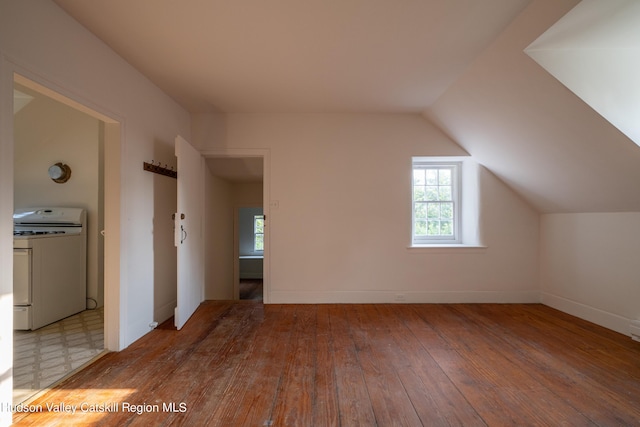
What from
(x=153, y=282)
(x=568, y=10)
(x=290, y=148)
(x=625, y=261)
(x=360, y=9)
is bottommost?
(x=153, y=282)

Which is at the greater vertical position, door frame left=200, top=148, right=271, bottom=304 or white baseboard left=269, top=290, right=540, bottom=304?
door frame left=200, top=148, right=271, bottom=304

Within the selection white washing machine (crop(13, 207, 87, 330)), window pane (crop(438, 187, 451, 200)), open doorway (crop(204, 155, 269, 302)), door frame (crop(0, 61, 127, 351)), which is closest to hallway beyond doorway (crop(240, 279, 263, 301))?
open doorway (crop(204, 155, 269, 302))

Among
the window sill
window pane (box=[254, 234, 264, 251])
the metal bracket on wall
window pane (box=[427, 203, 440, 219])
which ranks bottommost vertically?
window pane (box=[254, 234, 264, 251])

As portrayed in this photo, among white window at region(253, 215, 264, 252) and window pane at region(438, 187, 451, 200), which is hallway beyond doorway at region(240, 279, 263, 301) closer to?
white window at region(253, 215, 264, 252)

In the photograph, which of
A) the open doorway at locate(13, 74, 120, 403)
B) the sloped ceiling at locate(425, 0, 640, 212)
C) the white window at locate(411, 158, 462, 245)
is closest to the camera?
the sloped ceiling at locate(425, 0, 640, 212)

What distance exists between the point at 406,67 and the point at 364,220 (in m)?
1.80

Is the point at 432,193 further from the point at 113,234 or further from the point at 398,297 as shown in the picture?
the point at 113,234

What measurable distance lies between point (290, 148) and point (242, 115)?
76 cm

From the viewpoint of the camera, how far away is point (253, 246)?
7.79 m

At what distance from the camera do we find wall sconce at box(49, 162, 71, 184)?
3.42 m

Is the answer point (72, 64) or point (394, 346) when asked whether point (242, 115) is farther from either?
point (394, 346)

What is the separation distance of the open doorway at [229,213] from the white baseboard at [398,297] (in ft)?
1.24

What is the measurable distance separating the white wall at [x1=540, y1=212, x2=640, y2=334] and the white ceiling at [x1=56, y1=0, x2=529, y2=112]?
7.06 ft

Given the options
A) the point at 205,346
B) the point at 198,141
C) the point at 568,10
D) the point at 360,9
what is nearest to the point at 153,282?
the point at 205,346
